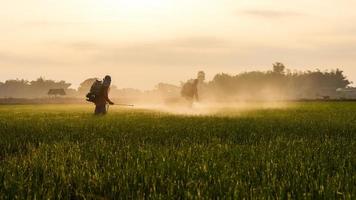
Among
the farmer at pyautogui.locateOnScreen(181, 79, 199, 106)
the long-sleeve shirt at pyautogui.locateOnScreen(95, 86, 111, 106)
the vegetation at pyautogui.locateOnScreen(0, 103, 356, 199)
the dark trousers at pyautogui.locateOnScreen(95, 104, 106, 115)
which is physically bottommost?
the vegetation at pyautogui.locateOnScreen(0, 103, 356, 199)

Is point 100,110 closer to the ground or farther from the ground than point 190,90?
closer to the ground

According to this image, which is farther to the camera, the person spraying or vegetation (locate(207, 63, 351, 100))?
vegetation (locate(207, 63, 351, 100))

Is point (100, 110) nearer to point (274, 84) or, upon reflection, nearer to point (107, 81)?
point (107, 81)

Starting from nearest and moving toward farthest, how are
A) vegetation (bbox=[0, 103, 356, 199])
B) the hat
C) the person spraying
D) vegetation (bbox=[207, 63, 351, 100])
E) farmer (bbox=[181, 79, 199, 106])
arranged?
vegetation (bbox=[0, 103, 356, 199]) → the person spraying → the hat → farmer (bbox=[181, 79, 199, 106]) → vegetation (bbox=[207, 63, 351, 100])

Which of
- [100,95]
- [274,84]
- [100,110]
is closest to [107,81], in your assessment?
[100,95]

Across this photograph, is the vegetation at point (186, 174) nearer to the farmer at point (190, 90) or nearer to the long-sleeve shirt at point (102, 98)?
the long-sleeve shirt at point (102, 98)

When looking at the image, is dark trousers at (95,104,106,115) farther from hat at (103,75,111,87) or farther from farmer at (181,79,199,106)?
farmer at (181,79,199,106)

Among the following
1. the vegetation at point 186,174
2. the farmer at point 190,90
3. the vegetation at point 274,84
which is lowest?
the vegetation at point 186,174

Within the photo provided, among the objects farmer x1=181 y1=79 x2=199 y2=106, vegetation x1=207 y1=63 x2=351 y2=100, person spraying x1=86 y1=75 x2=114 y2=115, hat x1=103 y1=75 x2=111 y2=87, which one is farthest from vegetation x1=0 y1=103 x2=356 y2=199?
vegetation x1=207 y1=63 x2=351 y2=100

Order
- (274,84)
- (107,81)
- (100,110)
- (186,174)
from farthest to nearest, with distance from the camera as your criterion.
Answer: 1. (274,84)
2. (107,81)
3. (100,110)
4. (186,174)

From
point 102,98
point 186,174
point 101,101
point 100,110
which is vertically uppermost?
point 102,98

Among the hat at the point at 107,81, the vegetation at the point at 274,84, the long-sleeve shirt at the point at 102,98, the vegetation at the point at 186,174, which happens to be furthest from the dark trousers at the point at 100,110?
the vegetation at the point at 274,84

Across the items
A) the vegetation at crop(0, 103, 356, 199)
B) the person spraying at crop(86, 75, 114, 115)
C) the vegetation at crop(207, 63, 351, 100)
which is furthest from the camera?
the vegetation at crop(207, 63, 351, 100)

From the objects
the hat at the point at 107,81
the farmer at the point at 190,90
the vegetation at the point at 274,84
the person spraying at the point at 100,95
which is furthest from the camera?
the vegetation at the point at 274,84
